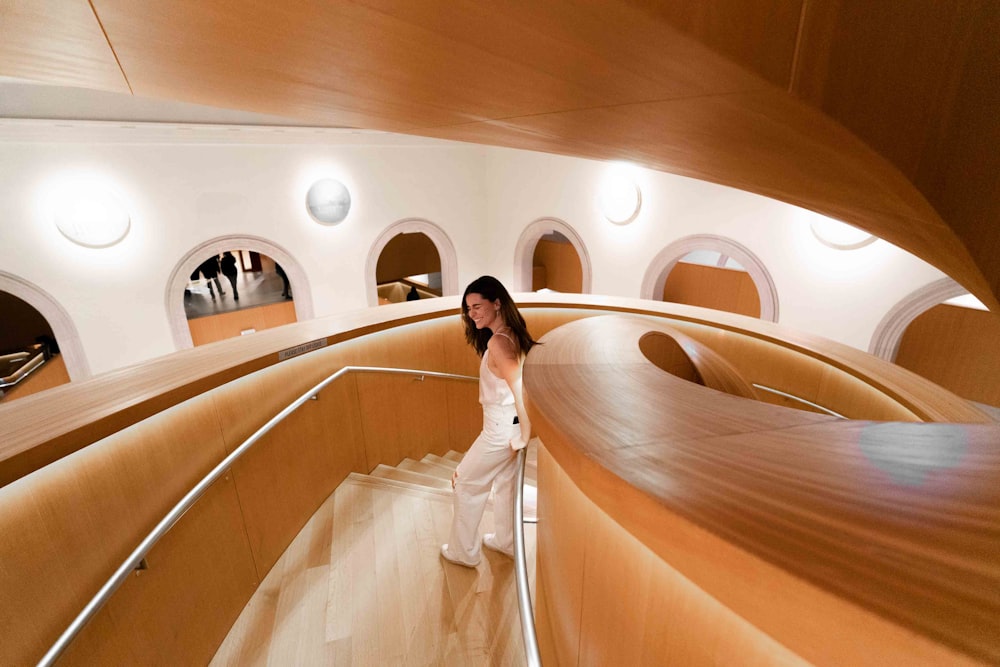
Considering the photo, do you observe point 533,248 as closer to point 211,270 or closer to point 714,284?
point 714,284

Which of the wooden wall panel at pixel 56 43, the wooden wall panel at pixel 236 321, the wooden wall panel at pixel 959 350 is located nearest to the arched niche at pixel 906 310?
the wooden wall panel at pixel 959 350

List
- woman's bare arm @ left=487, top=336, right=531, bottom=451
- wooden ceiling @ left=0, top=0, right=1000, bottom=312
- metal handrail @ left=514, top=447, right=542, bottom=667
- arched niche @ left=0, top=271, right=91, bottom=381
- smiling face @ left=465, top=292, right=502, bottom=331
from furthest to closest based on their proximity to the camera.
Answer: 1. arched niche @ left=0, top=271, right=91, bottom=381
2. smiling face @ left=465, top=292, right=502, bottom=331
3. woman's bare arm @ left=487, top=336, right=531, bottom=451
4. metal handrail @ left=514, top=447, right=542, bottom=667
5. wooden ceiling @ left=0, top=0, right=1000, bottom=312

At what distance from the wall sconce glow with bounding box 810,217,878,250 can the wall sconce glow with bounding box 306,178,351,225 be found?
23.7ft

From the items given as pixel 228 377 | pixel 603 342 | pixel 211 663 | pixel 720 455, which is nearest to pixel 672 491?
pixel 720 455

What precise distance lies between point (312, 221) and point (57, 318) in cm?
372

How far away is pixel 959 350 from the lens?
611cm

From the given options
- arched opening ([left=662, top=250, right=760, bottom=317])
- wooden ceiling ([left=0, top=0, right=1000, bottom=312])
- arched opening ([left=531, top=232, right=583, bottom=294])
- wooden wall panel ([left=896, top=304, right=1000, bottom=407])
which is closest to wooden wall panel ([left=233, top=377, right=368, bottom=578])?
wooden ceiling ([left=0, top=0, right=1000, bottom=312])

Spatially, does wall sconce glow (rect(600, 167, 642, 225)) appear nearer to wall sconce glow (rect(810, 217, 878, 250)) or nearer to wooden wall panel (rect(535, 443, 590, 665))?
wall sconce glow (rect(810, 217, 878, 250))

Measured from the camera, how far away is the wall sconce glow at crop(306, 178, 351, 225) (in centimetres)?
734

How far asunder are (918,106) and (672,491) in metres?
1.01

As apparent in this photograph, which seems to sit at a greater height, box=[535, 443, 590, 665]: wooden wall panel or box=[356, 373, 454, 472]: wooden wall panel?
box=[535, 443, 590, 665]: wooden wall panel

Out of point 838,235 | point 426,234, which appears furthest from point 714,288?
point 426,234

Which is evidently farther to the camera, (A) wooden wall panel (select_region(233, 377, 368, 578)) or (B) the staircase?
(B) the staircase

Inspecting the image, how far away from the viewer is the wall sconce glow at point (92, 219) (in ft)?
18.5
